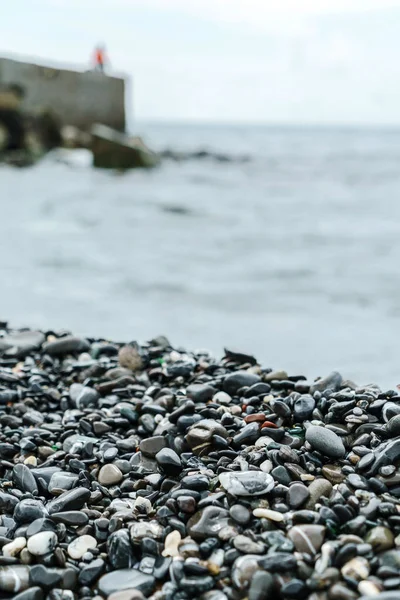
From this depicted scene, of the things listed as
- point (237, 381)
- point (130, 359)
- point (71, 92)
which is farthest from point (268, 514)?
point (71, 92)

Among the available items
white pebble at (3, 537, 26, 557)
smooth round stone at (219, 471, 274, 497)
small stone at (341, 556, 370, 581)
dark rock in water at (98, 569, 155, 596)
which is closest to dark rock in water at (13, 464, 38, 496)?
white pebble at (3, 537, 26, 557)

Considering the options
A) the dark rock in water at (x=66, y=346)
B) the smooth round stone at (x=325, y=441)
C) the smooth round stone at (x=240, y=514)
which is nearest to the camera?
the smooth round stone at (x=240, y=514)

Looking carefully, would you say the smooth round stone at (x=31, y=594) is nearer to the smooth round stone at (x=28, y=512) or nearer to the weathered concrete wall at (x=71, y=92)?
the smooth round stone at (x=28, y=512)

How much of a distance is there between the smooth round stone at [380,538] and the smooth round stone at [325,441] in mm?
336

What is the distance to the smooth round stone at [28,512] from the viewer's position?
165 cm

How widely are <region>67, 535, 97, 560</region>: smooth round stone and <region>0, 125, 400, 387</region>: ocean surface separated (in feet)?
4.60

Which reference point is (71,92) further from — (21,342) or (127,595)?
(127,595)

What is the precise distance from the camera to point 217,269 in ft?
19.4

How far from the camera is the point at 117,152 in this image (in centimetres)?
1633

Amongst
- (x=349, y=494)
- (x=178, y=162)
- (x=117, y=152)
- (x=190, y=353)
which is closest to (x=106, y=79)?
(x=178, y=162)

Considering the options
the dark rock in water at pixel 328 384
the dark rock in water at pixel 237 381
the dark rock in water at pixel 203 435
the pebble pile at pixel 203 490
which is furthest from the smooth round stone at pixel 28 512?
the dark rock in water at pixel 328 384

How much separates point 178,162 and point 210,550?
2059cm

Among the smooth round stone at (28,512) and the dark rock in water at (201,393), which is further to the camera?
the dark rock in water at (201,393)

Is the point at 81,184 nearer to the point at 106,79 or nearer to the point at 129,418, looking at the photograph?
the point at 106,79
